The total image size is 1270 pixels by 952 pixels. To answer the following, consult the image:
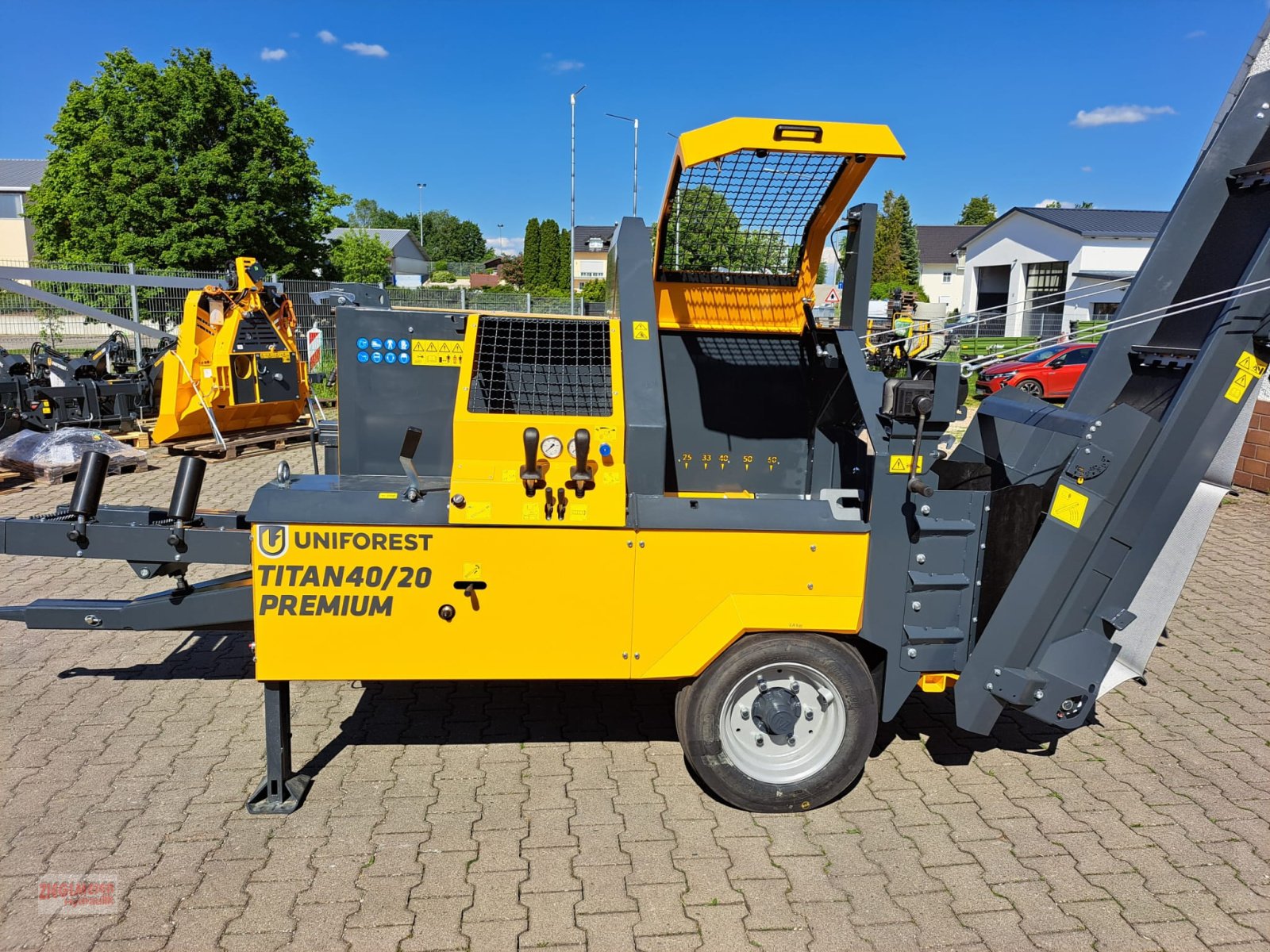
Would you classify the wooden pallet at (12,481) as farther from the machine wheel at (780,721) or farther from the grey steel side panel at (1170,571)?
the grey steel side panel at (1170,571)

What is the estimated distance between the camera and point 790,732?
3.67 meters

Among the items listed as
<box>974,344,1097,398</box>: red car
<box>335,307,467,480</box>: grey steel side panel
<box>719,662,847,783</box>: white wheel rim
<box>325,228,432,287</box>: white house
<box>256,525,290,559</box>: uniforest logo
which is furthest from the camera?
<box>325,228,432,287</box>: white house

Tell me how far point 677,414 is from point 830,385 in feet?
2.72

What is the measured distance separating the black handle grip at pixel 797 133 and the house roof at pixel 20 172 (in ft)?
218

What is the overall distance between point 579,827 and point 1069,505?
2.45 meters

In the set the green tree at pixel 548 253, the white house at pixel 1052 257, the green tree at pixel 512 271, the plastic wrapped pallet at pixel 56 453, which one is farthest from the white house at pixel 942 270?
the plastic wrapped pallet at pixel 56 453

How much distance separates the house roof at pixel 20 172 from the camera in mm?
56875

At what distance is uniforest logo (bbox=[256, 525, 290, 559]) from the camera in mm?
3350

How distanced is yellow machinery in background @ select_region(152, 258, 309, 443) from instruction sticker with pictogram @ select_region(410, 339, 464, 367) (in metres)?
6.81

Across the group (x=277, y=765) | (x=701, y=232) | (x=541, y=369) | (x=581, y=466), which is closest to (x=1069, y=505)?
(x=581, y=466)

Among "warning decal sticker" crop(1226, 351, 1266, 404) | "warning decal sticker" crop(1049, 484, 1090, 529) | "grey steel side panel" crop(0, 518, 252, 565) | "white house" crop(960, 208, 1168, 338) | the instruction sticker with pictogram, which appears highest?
"white house" crop(960, 208, 1168, 338)

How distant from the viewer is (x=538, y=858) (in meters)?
3.44

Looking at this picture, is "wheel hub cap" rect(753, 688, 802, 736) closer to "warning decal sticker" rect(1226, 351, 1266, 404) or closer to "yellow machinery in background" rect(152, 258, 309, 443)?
"warning decal sticker" rect(1226, 351, 1266, 404)

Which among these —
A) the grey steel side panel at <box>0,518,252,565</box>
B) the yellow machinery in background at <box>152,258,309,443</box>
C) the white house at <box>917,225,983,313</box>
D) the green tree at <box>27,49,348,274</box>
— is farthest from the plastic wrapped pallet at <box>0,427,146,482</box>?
the white house at <box>917,225,983,313</box>
